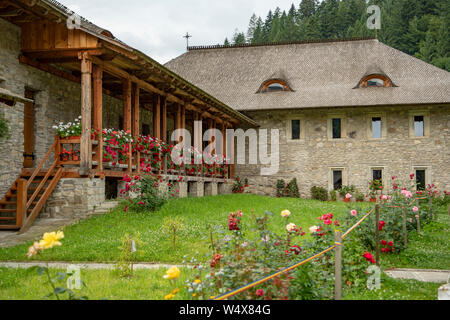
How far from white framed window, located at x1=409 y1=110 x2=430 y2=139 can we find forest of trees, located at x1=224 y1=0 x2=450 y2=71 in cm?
1865

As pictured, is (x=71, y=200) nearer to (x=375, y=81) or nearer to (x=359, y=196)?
(x=359, y=196)

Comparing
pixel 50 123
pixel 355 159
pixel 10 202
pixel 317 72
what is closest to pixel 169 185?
pixel 50 123

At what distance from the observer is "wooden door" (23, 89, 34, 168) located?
1212cm

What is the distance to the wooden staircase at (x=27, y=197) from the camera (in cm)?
973

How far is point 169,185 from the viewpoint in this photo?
14.4 meters

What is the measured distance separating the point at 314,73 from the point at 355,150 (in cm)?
506

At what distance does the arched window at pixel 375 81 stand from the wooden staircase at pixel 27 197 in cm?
1686

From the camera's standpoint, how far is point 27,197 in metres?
10.7

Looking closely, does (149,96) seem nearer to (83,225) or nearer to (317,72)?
(83,225)

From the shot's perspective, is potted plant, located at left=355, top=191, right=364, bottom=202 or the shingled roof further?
the shingled roof

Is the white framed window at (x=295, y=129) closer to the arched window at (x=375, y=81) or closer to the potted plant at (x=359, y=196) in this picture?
the arched window at (x=375, y=81)

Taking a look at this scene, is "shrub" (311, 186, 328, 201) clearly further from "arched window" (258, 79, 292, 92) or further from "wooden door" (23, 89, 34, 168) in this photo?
"wooden door" (23, 89, 34, 168)

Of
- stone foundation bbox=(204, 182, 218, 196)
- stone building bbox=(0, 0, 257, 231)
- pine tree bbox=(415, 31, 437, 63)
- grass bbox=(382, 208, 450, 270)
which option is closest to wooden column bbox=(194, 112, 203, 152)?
stone foundation bbox=(204, 182, 218, 196)
